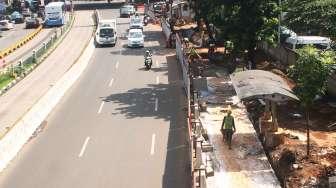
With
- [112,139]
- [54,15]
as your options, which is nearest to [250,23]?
[112,139]

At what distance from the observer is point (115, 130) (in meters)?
28.8

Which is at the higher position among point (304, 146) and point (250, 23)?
point (250, 23)

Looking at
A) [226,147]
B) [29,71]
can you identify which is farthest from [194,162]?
[29,71]

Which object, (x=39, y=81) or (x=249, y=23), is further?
(x=39, y=81)

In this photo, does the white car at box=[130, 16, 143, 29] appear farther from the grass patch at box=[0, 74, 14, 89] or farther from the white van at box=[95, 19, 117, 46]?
the grass patch at box=[0, 74, 14, 89]

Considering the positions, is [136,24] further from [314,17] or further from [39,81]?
[314,17]

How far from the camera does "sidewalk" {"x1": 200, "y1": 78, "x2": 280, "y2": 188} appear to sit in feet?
66.9

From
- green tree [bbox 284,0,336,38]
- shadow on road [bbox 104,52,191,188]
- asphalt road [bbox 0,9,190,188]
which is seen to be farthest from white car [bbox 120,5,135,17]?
green tree [bbox 284,0,336,38]

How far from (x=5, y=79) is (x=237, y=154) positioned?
2513 cm

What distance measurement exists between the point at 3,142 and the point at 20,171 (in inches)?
63.3

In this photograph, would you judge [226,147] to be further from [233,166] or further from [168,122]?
[168,122]

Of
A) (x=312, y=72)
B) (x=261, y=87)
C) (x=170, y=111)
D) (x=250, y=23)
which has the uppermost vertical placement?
(x=250, y=23)

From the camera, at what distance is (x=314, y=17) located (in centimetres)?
2488

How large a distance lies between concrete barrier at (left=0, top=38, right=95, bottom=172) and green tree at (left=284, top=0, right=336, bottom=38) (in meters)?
14.3
